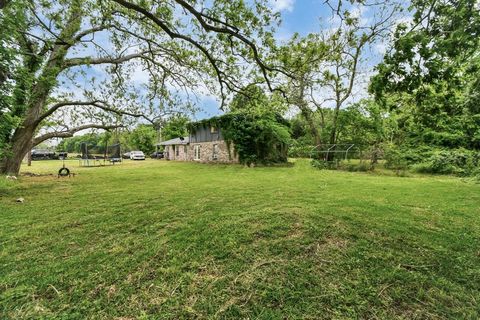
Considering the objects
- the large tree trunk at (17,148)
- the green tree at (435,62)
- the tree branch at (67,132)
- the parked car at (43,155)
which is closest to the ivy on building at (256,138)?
the tree branch at (67,132)

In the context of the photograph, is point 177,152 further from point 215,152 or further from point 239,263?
point 239,263

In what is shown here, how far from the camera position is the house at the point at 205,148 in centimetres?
2063

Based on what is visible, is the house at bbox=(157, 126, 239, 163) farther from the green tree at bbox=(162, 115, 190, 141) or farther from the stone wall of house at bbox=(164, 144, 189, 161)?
the green tree at bbox=(162, 115, 190, 141)

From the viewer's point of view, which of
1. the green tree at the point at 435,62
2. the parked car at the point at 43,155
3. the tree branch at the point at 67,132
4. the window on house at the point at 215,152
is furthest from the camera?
the parked car at the point at 43,155

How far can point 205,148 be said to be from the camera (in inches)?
915

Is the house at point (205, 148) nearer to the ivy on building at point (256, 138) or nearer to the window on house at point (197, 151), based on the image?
the window on house at point (197, 151)

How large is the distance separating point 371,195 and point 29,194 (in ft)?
32.4

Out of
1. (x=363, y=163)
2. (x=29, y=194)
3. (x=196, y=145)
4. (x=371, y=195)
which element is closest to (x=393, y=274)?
(x=371, y=195)

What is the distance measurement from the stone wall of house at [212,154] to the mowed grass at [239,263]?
49.0 feet

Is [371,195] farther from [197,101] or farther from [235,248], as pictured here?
[197,101]

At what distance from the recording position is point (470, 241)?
11.9 ft

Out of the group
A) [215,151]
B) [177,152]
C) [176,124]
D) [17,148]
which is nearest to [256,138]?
[215,151]

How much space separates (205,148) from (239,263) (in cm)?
2080

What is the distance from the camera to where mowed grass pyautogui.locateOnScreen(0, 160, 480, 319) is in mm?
2160
